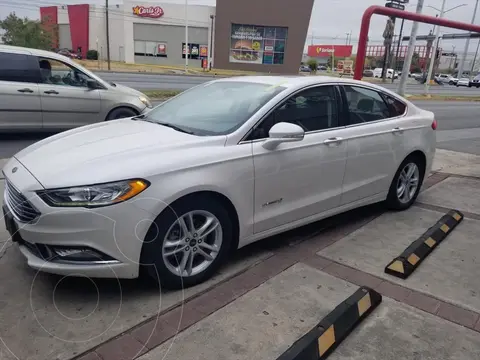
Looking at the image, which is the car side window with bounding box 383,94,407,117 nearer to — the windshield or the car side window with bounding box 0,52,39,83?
the windshield

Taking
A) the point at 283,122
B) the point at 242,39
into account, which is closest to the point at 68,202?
the point at 283,122

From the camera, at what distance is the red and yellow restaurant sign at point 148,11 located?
181ft

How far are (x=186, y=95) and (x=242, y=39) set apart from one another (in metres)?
54.2

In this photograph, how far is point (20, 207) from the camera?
9.14ft

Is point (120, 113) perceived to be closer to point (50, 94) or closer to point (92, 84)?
point (92, 84)

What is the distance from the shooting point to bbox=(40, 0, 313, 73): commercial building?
54469 millimetres

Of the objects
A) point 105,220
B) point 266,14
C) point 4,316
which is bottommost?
point 4,316

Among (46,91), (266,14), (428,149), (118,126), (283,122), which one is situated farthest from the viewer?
(266,14)

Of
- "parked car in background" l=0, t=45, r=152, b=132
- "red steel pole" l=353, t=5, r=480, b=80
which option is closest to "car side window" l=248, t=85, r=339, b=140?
"red steel pole" l=353, t=5, r=480, b=80

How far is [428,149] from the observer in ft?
16.7

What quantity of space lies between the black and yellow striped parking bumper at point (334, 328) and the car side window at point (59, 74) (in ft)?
21.7

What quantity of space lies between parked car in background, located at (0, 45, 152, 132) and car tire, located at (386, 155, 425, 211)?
5.30 metres

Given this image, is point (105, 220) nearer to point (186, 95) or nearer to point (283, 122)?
point (283, 122)

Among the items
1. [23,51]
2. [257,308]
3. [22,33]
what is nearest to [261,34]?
[22,33]
